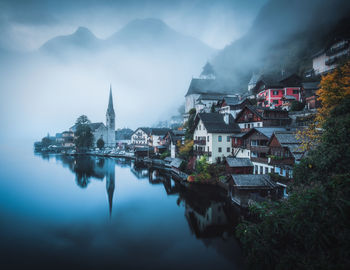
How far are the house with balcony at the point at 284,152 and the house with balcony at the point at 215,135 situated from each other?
11.3m

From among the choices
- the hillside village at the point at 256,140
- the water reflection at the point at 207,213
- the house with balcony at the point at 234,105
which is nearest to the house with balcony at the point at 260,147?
the hillside village at the point at 256,140

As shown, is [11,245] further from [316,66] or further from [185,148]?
[316,66]

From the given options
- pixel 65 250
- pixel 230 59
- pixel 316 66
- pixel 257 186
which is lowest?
pixel 65 250

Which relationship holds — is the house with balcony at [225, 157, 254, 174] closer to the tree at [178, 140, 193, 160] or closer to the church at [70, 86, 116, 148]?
the tree at [178, 140, 193, 160]

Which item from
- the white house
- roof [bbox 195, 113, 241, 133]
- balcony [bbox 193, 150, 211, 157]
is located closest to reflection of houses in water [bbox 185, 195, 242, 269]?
balcony [bbox 193, 150, 211, 157]

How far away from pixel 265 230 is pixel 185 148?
3568 centimetres

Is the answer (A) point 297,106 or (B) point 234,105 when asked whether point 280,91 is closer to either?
(A) point 297,106

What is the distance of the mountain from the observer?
2640 inches

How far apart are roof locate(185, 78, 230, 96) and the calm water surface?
178ft

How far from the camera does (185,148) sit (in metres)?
44.6

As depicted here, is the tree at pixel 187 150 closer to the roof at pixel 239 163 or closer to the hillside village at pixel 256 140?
the hillside village at pixel 256 140

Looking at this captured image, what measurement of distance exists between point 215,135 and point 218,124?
107 inches

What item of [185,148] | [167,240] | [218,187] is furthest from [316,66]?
[167,240]

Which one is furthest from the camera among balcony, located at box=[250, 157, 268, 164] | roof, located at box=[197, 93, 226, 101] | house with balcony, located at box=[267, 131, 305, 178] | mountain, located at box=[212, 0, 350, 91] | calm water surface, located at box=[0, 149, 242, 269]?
roof, located at box=[197, 93, 226, 101]
